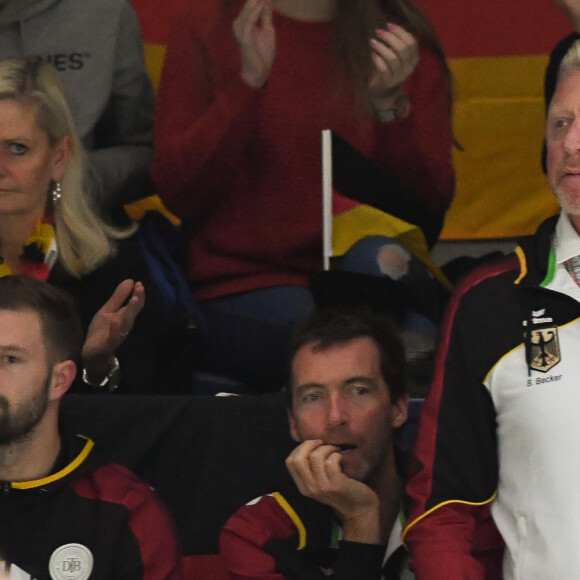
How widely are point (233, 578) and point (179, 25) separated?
1374 mm

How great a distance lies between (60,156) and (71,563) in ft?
3.35

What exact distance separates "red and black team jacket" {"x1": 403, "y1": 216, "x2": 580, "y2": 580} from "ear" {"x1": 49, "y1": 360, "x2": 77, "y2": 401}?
2.13 ft

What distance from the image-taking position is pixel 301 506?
226 cm

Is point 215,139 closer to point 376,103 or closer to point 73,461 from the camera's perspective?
point 376,103

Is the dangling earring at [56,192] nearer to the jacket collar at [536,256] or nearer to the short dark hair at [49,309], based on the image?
the short dark hair at [49,309]

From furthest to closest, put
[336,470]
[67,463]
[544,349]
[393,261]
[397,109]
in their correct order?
[397,109] < [393,261] < [67,463] < [336,470] < [544,349]

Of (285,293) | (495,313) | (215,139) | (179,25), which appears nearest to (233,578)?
(495,313)

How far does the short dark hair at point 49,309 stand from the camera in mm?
2297

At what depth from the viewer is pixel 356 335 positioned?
238 cm

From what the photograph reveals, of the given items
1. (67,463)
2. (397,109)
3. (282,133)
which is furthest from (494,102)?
(67,463)

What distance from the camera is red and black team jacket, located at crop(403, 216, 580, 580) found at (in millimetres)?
1960

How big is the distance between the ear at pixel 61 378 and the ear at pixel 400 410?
584 mm

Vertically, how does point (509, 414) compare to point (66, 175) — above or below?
below

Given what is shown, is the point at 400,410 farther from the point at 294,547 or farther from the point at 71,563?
the point at 71,563
